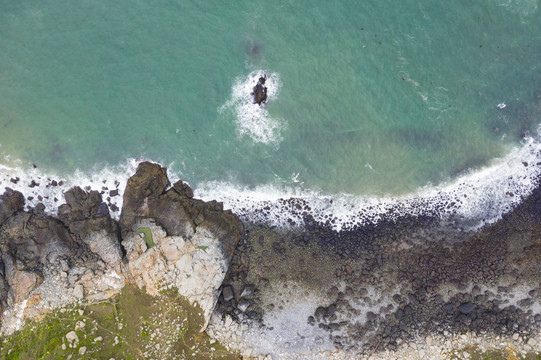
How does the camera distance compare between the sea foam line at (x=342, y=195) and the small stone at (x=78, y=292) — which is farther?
the sea foam line at (x=342, y=195)

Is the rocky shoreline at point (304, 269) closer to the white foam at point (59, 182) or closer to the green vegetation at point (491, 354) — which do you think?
the green vegetation at point (491, 354)

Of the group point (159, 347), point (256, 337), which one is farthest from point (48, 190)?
point (256, 337)

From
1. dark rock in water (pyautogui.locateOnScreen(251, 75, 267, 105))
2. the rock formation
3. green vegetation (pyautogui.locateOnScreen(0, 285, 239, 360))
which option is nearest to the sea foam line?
the rock formation

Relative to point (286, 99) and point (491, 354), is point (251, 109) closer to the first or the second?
point (286, 99)

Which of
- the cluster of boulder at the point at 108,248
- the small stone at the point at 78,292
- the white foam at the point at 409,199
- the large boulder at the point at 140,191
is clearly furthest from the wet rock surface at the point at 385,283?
the small stone at the point at 78,292

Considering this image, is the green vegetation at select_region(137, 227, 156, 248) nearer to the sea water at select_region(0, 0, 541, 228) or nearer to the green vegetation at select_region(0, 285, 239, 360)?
the green vegetation at select_region(0, 285, 239, 360)

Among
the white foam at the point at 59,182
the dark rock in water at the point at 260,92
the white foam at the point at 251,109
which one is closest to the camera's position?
the white foam at the point at 59,182

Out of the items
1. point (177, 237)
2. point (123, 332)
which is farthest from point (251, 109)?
point (123, 332)
